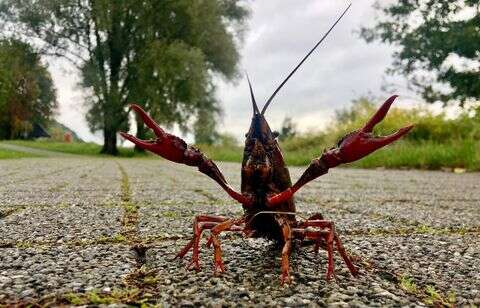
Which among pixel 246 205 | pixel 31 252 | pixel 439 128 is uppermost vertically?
pixel 439 128

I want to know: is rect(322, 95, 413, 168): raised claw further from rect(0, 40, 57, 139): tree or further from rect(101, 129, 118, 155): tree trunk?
rect(0, 40, 57, 139): tree

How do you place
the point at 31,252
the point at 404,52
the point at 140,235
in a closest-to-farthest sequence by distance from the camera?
the point at 31,252 → the point at 140,235 → the point at 404,52

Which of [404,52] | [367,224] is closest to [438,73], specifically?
[404,52]

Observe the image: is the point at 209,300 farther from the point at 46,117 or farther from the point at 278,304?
the point at 46,117

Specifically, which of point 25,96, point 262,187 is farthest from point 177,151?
point 25,96

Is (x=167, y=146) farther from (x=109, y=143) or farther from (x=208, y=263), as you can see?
(x=109, y=143)

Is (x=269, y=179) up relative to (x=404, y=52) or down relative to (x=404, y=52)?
down
